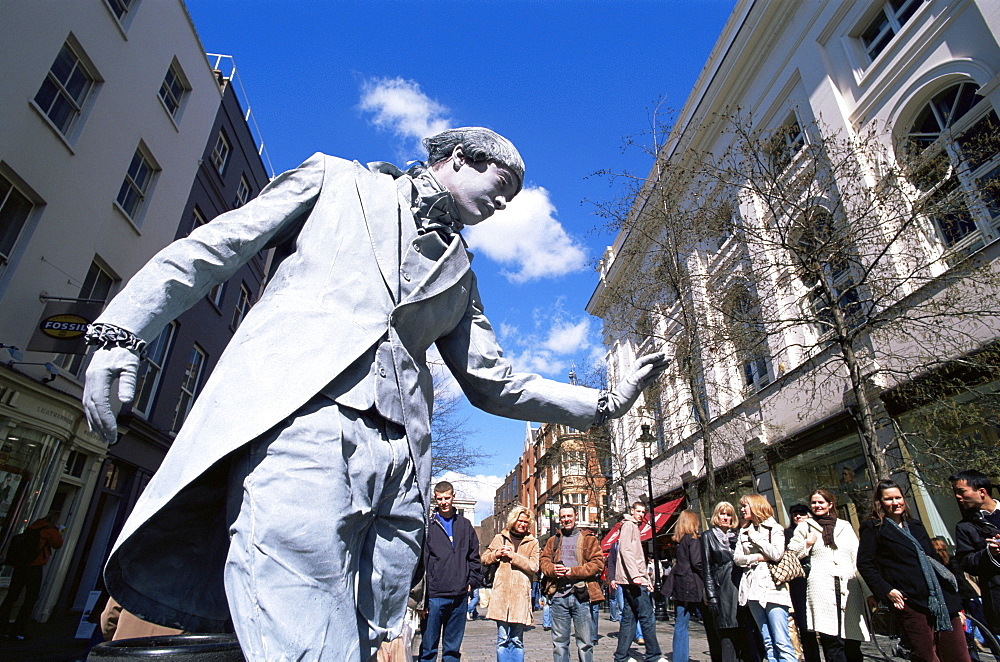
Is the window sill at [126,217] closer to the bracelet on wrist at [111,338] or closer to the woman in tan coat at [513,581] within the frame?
the woman in tan coat at [513,581]

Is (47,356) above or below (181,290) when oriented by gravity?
above

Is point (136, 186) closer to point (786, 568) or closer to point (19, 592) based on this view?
point (19, 592)

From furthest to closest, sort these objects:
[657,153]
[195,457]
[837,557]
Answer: [657,153]
[837,557]
[195,457]

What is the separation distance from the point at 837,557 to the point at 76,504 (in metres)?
12.8

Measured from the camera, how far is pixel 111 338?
1088mm

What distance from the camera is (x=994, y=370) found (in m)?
6.97

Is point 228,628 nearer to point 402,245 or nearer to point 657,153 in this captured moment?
point 402,245

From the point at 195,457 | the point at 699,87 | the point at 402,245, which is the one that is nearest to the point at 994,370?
the point at 402,245

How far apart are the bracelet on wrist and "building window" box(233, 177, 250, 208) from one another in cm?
1868

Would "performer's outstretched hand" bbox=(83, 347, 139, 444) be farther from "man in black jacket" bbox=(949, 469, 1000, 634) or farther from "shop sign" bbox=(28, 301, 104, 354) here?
"shop sign" bbox=(28, 301, 104, 354)

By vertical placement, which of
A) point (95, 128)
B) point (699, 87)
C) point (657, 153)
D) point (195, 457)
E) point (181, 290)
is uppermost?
point (699, 87)

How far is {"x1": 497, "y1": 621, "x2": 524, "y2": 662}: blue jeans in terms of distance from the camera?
17.4ft

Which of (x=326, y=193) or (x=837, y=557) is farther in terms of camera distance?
(x=837, y=557)

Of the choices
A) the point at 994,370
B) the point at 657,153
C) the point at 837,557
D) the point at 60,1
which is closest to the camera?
the point at 837,557
